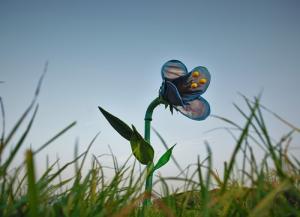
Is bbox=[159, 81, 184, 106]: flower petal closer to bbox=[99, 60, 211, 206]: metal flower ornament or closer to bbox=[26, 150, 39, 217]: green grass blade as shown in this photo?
bbox=[99, 60, 211, 206]: metal flower ornament

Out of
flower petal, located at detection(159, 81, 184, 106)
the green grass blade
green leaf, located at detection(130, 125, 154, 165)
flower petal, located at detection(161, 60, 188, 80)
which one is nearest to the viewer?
the green grass blade

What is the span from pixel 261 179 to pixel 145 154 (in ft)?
5.82

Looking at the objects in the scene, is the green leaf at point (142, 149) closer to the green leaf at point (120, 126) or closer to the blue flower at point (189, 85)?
the green leaf at point (120, 126)

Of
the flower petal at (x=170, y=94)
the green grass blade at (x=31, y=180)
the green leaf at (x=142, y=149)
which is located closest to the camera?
the green grass blade at (x=31, y=180)

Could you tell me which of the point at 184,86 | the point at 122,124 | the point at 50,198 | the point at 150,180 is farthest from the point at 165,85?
the point at 50,198

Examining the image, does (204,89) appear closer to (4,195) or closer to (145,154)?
(145,154)

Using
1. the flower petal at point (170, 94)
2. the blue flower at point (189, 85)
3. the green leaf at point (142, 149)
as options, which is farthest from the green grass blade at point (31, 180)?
the blue flower at point (189, 85)

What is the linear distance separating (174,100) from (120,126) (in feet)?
1.41

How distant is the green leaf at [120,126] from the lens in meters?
2.30

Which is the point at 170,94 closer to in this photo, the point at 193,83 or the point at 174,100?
the point at 174,100

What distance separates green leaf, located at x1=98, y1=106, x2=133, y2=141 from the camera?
7.54 ft

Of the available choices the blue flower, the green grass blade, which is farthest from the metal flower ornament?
the green grass blade

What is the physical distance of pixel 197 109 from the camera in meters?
2.74

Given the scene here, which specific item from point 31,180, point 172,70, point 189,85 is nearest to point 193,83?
point 189,85
